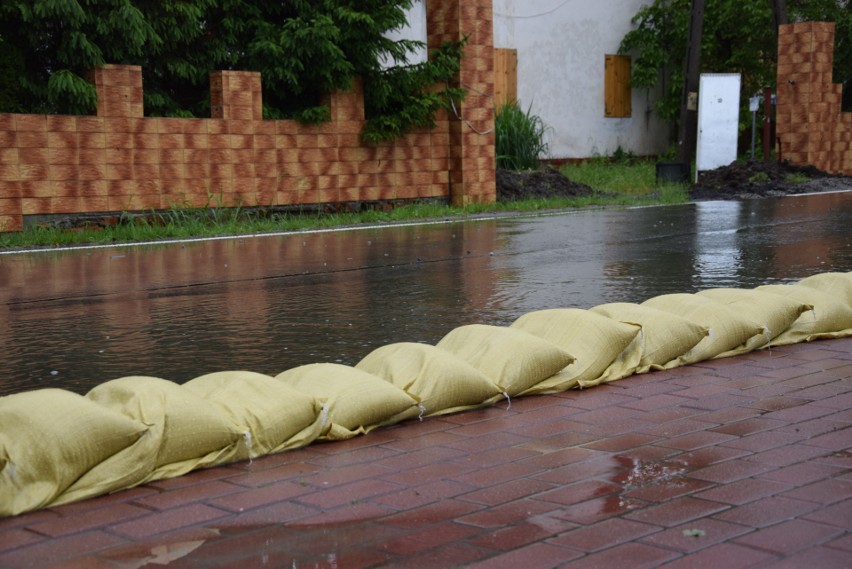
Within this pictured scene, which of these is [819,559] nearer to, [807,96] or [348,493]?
[348,493]

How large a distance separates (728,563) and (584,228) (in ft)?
34.6

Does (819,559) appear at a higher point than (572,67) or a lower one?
lower

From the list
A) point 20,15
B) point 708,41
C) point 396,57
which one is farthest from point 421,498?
point 708,41

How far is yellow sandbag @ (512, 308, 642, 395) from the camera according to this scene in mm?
4652

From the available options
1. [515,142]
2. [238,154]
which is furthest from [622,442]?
[515,142]

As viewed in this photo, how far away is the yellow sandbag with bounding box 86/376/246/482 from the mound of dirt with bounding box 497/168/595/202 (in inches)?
548

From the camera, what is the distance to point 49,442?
10.9ft

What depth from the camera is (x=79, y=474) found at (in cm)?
334

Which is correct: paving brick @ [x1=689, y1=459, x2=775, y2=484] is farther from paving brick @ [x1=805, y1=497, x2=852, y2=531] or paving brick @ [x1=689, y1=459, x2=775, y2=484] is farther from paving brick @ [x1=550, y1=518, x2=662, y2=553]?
paving brick @ [x1=550, y1=518, x2=662, y2=553]

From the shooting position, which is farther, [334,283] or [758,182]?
[758,182]

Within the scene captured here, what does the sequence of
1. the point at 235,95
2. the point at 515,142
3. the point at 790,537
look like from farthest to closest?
the point at 515,142
the point at 235,95
the point at 790,537

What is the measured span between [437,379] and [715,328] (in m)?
1.60

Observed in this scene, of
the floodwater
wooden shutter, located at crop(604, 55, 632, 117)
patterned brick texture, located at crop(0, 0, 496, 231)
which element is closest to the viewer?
the floodwater

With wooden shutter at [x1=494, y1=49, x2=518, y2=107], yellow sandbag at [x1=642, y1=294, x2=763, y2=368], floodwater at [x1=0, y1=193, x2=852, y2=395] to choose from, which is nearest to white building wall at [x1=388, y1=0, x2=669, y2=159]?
wooden shutter at [x1=494, y1=49, x2=518, y2=107]
